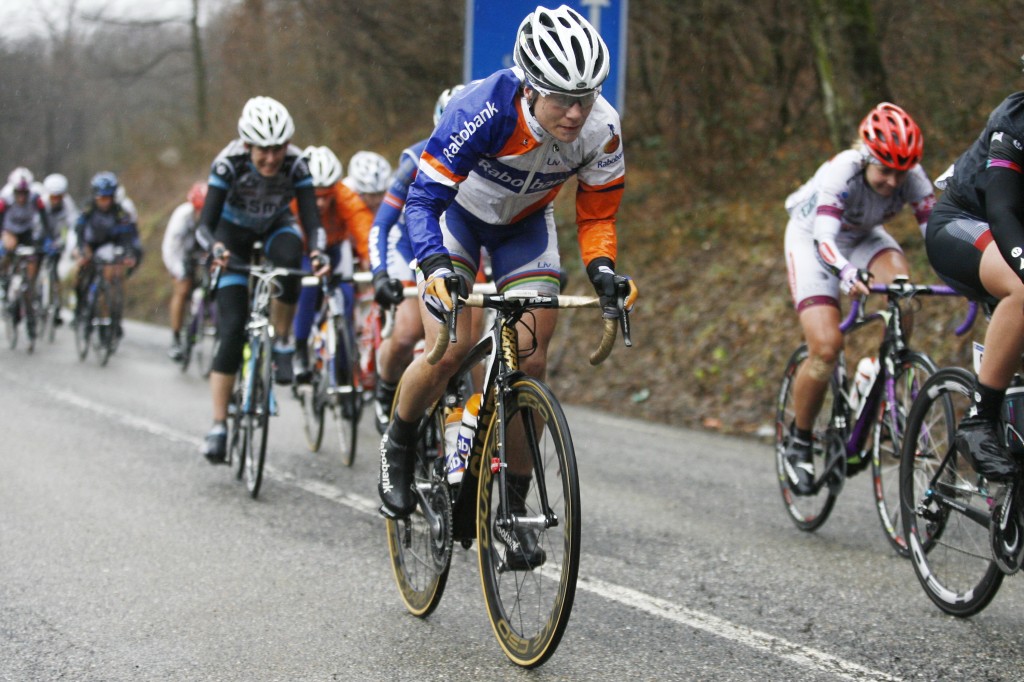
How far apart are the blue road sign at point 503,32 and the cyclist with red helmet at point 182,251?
3.11 m

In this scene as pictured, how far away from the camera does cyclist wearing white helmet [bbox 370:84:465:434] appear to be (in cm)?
658

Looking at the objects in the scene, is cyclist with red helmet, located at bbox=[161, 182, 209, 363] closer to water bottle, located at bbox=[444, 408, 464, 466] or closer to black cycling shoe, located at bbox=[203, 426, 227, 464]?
black cycling shoe, located at bbox=[203, 426, 227, 464]

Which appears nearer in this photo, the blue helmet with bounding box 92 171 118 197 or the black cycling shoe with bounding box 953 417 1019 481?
the black cycling shoe with bounding box 953 417 1019 481

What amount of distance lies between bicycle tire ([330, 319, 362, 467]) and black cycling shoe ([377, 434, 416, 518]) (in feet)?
10.2

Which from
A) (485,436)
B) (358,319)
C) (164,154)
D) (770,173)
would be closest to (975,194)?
(485,436)

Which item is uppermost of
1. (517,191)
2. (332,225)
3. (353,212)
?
(517,191)

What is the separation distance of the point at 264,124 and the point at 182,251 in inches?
249

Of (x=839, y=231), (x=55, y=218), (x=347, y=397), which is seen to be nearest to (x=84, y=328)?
(x=55, y=218)

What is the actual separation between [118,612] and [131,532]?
1.37 m

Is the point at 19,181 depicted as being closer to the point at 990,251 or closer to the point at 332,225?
the point at 332,225

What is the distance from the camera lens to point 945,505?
15.7 feet

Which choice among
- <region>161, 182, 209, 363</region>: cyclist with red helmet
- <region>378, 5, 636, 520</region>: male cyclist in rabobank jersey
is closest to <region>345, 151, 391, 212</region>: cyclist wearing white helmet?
<region>161, 182, 209, 363</region>: cyclist with red helmet

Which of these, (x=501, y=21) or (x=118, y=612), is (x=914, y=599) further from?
(x=501, y=21)

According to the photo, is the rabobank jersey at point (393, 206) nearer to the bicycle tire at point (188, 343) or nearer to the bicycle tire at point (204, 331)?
the bicycle tire at point (204, 331)
